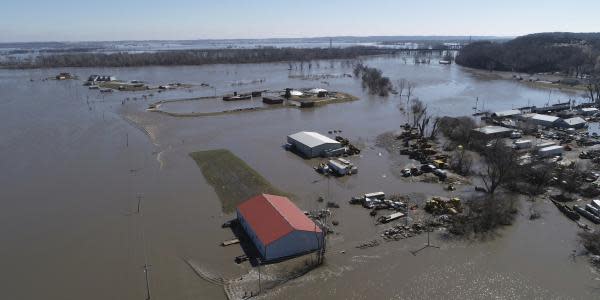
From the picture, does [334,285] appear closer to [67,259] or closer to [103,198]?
[67,259]

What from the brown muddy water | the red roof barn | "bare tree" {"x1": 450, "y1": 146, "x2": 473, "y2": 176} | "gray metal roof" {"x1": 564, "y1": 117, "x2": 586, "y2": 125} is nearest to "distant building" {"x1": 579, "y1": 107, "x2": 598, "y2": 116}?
"gray metal roof" {"x1": 564, "y1": 117, "x2": 586, "y2": 125}

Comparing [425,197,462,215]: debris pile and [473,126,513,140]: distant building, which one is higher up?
[473,126,513,140]: distant building

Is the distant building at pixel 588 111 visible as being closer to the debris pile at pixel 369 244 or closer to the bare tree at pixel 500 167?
the bare tree at pixel 500 167

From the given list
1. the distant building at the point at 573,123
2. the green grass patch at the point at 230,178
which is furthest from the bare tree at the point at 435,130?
the green grass patch at the point at 230,178

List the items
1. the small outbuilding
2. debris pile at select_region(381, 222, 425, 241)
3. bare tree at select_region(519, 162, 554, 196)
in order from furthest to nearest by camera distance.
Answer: the small outbuilding → bare tree at select_region(519, 162, 554, 196) → debris pile at select_region(381, 222, 425, 241)

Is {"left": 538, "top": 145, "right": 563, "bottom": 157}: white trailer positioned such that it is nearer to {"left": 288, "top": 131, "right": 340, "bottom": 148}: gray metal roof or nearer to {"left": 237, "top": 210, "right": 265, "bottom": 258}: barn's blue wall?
{"left": 288, "top": 131, "right": 340, "bottom": 148}: gray metal roof

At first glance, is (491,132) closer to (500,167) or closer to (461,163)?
(461,163)

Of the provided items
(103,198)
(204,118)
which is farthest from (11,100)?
(103,198)
